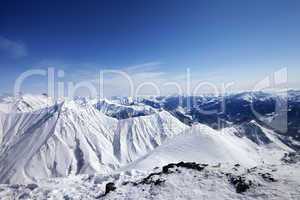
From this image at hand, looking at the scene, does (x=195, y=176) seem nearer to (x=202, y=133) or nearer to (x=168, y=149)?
(x=168, y=149)

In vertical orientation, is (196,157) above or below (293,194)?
below

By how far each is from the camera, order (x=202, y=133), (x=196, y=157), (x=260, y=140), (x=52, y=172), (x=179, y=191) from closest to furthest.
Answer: (x=179, y=191) → (x=196, y=157) → (x=202, y=133) → (x=52, y=172) → (x=260, y=140)

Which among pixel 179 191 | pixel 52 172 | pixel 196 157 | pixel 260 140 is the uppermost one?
pixel 179 191

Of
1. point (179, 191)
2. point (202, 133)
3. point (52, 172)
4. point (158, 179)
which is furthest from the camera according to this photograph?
point (52, 172)

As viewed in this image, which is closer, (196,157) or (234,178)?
(234,178)

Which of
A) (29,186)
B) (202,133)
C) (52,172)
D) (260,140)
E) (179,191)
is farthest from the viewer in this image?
(260,140)

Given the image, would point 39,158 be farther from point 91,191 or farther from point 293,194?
Result: point 293,194

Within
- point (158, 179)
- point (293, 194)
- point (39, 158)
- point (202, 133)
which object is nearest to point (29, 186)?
point (158, 179)

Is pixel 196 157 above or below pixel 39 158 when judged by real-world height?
above

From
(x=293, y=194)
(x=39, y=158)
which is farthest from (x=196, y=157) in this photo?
(x=39, y=158)

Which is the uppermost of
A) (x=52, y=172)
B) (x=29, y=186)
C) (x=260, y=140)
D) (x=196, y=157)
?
(x=29, y=186)
